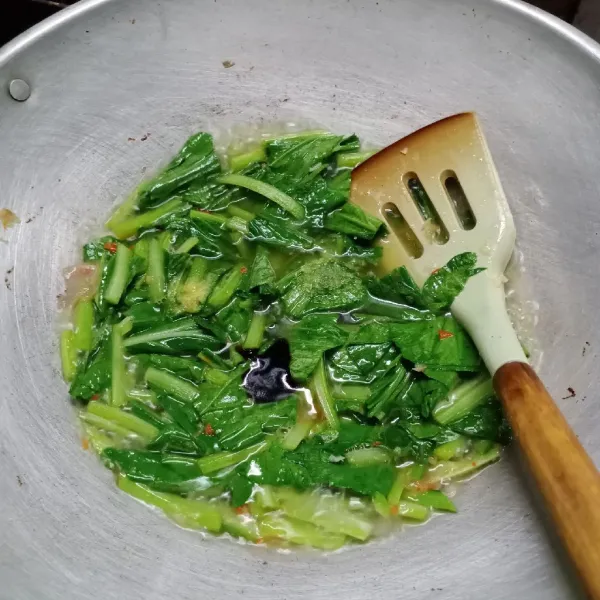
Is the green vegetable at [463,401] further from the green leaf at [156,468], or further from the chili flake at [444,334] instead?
the green leaf at [156,468]

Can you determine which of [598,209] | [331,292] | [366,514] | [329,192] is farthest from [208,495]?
[598,209]

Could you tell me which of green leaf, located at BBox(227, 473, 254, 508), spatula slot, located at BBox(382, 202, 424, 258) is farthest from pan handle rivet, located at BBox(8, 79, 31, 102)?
green leaf, located at BBox(227, 473, 254, 508)

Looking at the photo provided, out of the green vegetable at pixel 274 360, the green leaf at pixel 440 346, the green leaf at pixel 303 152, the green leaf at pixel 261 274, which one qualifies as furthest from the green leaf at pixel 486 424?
the green leaf at pixel 303 152

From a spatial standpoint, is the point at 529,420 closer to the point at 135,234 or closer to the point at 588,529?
the point at 588,529

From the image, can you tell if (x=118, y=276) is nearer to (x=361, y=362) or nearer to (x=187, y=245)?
(x=187, y=245)

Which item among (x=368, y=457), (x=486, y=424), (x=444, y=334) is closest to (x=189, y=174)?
(x=444, y=334)

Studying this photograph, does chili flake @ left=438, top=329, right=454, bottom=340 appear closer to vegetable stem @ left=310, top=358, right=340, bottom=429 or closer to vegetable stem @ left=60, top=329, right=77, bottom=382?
vegetable stem @ left=310, top=358, right=340, bottom=429
